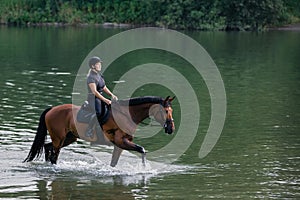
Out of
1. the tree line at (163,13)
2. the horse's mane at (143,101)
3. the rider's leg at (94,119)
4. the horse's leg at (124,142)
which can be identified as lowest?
the tree line at (163,13)

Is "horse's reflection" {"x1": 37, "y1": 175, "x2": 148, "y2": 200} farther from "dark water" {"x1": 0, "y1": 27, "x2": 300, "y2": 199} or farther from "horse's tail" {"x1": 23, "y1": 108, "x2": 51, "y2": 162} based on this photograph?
"horse's tail" {"x1": 23, "y1": 108, "x2": 51, "y2": 162}

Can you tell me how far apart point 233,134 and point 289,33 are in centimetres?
4299

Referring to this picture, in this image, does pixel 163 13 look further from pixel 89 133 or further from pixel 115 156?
pixel 89 133

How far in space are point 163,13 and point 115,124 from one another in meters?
53.1

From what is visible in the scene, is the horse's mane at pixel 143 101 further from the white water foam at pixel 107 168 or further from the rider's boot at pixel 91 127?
the white water foam at pixel 107 168

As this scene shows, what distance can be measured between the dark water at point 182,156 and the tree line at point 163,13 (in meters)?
26.1

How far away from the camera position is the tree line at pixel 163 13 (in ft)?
214

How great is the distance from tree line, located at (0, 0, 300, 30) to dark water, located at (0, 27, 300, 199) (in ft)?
85.6

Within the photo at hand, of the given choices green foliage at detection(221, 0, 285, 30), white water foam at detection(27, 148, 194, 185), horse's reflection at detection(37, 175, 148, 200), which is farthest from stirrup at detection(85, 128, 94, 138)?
green foliage at detection(221, 0, 285, 30)

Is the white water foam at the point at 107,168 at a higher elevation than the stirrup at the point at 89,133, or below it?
below

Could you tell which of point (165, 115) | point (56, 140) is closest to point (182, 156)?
point (165, 115)

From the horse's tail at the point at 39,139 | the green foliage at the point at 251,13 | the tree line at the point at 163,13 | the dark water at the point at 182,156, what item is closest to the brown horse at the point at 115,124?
the horse's tail at the point at 39,139

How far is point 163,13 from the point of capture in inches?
2662

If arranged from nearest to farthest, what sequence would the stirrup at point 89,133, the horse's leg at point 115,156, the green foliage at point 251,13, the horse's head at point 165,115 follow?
the horse's head at point 165,115 < the stirrup at point 89,133 < the horse's leg at point 115,156 < the green foliage at point 251,13
